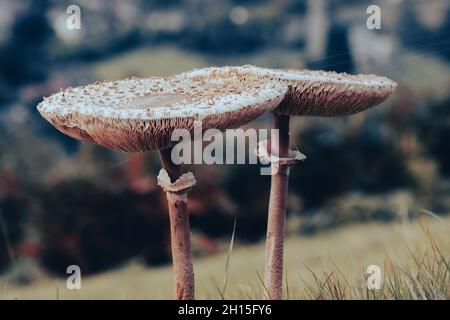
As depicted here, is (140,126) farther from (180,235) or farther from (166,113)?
(180,235)

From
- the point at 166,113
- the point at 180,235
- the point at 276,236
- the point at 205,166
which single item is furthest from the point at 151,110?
the point at 205,166

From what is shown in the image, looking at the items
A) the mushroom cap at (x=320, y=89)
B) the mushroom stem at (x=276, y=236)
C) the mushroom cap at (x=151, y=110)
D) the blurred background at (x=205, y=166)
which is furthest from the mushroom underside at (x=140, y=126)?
the blurred background at (x=205, y=166)

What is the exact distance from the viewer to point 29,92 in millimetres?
8172

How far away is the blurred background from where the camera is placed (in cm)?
648

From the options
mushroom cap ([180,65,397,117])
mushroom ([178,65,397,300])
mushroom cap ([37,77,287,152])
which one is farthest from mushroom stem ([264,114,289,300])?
mushroom cap ([37,77,287,152])

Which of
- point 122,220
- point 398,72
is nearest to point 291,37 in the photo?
point 398,72

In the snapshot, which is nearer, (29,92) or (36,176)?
(36,176)

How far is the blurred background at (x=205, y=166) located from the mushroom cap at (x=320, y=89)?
4.23 ft

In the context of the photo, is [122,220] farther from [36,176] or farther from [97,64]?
[97,64]

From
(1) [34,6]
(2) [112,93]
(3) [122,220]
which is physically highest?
(1) [34,6]

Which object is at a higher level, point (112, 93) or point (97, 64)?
point (97, 64)

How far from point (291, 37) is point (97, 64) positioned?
309cm

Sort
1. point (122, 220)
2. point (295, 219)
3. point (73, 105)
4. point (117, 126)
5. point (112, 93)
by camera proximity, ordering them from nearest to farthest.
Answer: point (117, 126) → point (73, 105) → point (112, 93) → point (122, 220) → point (295, 219)

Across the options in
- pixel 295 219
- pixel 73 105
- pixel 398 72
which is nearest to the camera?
pixel 73 105
